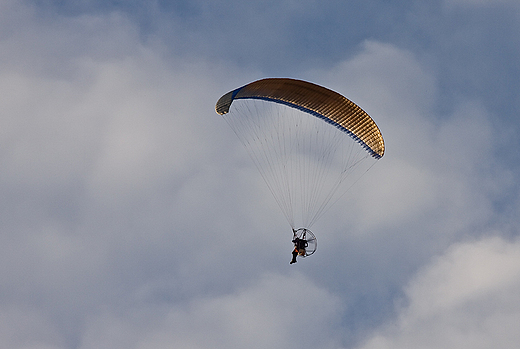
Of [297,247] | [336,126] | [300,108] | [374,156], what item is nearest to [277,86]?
[300,108]

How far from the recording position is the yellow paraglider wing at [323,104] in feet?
107

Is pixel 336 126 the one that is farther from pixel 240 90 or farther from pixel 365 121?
pixel 240 90

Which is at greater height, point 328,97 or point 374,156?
point 328,97

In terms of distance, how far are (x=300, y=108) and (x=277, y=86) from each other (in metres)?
1.77

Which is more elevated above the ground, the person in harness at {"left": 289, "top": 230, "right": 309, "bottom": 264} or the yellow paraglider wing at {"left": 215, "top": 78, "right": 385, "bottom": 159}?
the yellow paraglider wing at {"left": 215, "top": 78, "right": 385, "bottom": 159}

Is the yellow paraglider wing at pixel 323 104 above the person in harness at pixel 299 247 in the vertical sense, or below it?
above

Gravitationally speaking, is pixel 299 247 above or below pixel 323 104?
below

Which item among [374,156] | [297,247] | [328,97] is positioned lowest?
[297,247]

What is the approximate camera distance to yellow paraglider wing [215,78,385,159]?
107 ft

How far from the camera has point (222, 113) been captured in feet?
104

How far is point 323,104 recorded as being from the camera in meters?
33.2

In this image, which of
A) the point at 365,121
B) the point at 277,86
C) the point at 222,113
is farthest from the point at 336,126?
the point at 222,113

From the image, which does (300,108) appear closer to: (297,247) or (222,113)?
(222,113)

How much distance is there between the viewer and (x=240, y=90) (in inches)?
1281
